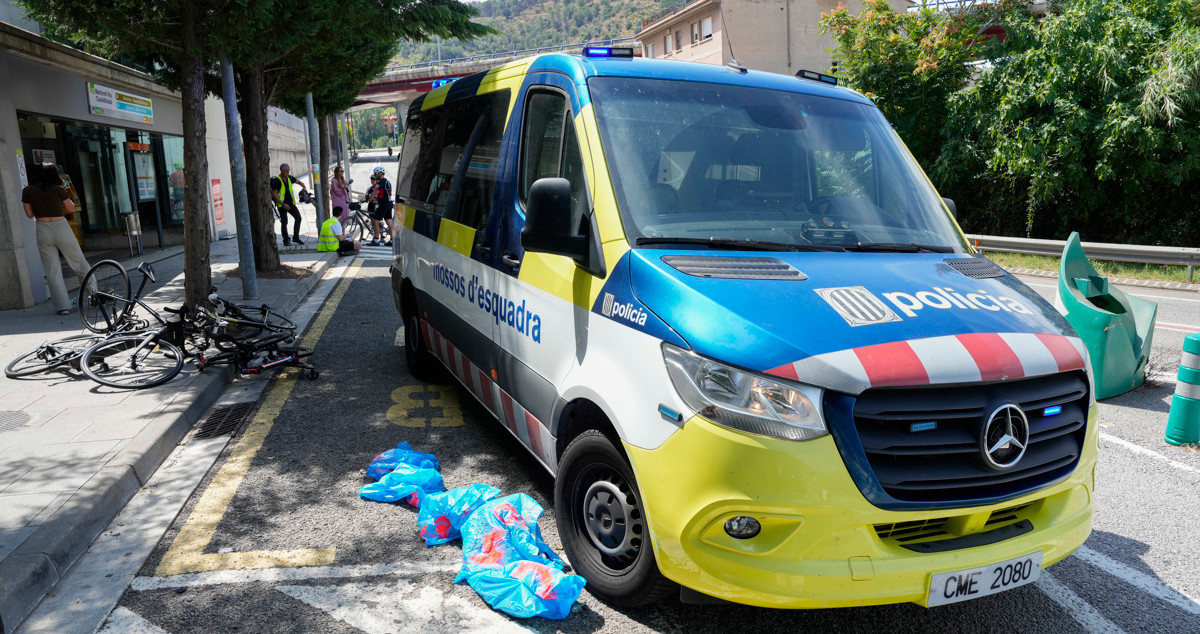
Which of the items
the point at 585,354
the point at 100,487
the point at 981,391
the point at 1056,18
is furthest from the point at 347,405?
the point at 1056,18

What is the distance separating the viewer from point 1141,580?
12.0 ft

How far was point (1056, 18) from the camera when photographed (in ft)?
55.5

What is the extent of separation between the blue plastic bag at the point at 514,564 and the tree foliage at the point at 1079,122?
645 inches

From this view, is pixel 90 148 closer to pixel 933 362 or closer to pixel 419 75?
pixel 933 362

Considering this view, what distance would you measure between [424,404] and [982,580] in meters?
4.46

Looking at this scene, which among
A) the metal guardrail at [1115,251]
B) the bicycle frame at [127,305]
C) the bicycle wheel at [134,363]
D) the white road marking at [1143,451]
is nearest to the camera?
the white road marking at [1143,451]

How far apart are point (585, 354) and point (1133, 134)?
16587mm

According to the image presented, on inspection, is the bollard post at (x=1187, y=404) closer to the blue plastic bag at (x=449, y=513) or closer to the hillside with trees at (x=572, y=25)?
the blue plastic bag at (x=449, y=513)

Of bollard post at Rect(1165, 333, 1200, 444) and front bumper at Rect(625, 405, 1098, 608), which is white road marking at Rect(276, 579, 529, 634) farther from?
bollard post at Rect(1165, 333, 1200, 444)

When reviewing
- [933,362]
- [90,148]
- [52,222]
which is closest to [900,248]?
[933,362]

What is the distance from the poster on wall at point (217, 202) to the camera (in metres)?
20.4

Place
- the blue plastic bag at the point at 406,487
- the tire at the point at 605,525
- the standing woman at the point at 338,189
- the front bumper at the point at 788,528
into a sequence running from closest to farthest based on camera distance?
1. the front bumper at the point at 788,528
2. the tire at the point at 605,525
3. the blue plastic bag at the point at 406,487
4. the standing woman at the point at 338,189

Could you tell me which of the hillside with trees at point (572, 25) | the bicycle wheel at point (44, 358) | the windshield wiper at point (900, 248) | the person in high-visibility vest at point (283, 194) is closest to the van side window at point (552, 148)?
the windshield wiper at point (900, 248)

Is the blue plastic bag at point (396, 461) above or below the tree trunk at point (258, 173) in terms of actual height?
below
